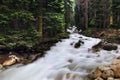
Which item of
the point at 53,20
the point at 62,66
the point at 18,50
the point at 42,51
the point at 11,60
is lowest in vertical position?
the point at 62,66

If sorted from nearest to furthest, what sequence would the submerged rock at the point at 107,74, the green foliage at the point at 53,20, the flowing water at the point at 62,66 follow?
the submerged rock at the point at 107,74, the flowing water at the point at 62,66, the green foliage at the point at 53,20

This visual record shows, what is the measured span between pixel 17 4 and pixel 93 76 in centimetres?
851

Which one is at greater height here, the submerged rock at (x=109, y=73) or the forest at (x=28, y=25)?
the forest at (x=28, y=25)

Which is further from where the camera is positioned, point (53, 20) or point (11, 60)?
point (53, 20)

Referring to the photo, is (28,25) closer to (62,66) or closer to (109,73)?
(62,66)

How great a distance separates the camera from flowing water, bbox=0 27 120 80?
11.1 metres

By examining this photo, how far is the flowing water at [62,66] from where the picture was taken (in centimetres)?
1110

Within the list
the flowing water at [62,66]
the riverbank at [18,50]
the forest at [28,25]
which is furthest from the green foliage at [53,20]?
the flowing water at [62,66]

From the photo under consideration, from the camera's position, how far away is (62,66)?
12.5 m

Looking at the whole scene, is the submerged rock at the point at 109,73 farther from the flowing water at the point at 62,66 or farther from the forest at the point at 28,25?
the forest at the point at 28,25

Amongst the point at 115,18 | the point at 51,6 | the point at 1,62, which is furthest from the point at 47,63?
the point at 115,18

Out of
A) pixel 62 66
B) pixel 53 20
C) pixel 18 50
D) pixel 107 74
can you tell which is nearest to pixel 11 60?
pixel 18 50

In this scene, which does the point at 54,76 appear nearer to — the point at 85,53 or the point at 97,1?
the point at 85,53

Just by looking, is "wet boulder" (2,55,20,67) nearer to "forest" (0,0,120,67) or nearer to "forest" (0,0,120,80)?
"forest" (0,0,120,80)
